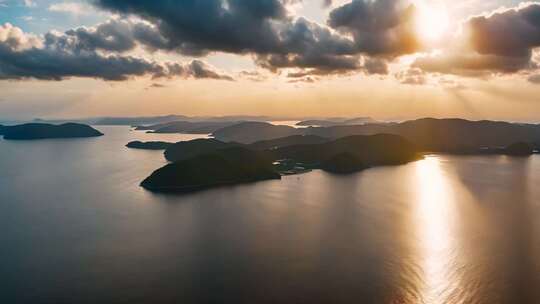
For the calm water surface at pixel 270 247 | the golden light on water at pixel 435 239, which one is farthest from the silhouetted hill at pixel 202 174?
the golden light on water at pixel 435 239

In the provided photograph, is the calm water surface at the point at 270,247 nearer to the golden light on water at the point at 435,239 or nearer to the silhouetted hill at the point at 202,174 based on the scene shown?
the golden light on water at the point at 435,239

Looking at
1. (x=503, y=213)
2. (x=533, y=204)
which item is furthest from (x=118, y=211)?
(x=533, y=204)

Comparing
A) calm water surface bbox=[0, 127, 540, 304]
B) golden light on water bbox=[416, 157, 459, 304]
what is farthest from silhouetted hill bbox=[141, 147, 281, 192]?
golden light on water bbox=[416, 157, 459, 304]

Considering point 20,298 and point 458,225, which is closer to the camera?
point 20,298

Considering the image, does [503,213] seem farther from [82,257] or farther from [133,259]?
[82,257]

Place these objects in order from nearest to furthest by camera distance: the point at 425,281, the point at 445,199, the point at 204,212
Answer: the point at 425,281
the point at 204,212
the point at 445,199

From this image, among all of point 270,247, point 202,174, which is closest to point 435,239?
point 270,247

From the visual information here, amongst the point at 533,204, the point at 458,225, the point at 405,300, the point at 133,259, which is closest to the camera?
the point at 405,300
